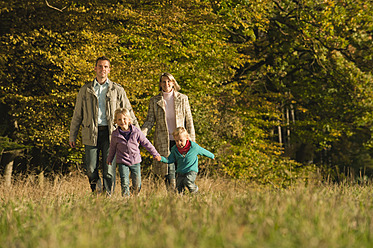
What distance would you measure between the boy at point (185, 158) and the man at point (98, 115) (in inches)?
29.1

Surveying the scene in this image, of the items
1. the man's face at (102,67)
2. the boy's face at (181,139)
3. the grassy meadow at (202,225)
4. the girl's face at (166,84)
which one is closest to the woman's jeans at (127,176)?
the boy's face at (181,139)

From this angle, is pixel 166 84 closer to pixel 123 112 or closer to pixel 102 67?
pixel 123 112

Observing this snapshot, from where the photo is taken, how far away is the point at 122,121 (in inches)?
260

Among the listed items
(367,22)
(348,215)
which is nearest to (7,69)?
(348,215)

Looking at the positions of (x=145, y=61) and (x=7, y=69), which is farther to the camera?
(x=145, y=61)

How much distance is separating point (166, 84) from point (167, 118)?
50 cm

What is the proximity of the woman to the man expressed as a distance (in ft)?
1.35

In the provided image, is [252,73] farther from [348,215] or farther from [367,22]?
[348,215]

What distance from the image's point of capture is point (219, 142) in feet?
50.8

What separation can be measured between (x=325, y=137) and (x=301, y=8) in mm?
6041

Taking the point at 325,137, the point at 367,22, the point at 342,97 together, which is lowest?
the point at 325,137

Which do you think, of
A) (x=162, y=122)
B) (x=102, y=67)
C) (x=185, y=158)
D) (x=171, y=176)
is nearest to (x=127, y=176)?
(x=171, y=176)

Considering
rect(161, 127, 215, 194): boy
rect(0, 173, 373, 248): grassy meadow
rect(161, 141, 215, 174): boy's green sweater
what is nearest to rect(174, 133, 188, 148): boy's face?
rect(161, 127, 215, 194): boy

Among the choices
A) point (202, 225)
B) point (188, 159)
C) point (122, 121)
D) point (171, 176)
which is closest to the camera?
point (202, 225)
